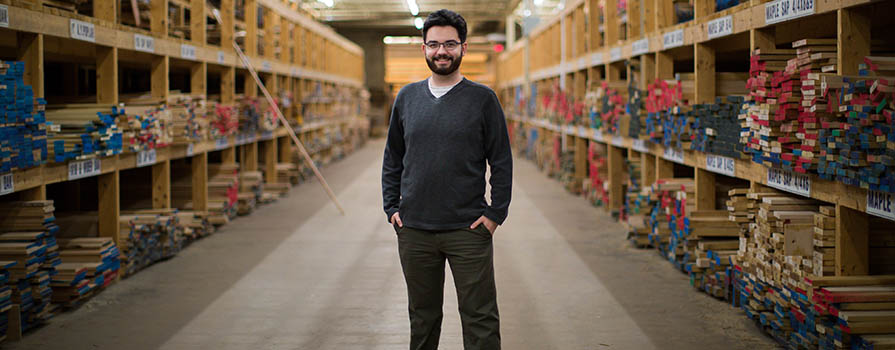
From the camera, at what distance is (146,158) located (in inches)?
297

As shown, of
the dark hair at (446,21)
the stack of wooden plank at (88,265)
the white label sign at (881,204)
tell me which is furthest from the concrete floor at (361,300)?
the dark hair at (446,21)

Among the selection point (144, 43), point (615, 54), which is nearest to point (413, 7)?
point (615, 54)

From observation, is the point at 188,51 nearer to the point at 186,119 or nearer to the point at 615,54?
the point at 186,119

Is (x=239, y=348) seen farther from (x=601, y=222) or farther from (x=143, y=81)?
(x=143, y=81)

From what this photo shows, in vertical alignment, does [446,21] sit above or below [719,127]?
above

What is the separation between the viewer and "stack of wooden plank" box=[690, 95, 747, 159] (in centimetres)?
587

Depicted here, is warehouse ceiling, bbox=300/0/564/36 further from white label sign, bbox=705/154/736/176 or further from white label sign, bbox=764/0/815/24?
white label sign, bbox=764/0/815/24

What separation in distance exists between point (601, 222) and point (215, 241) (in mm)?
4722

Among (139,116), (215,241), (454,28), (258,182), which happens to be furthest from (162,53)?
(454,28)

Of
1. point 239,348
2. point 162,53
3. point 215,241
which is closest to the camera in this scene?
point 239,348

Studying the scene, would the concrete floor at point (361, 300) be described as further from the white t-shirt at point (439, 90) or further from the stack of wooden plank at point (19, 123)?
the white t-shirt at point (439, 90)

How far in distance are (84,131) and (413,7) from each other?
2172cm

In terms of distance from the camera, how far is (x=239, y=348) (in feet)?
16.1

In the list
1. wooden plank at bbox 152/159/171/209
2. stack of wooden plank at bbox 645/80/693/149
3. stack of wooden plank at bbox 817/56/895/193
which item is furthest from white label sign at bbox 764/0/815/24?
wooden plank at bbox 152/159/171/209
